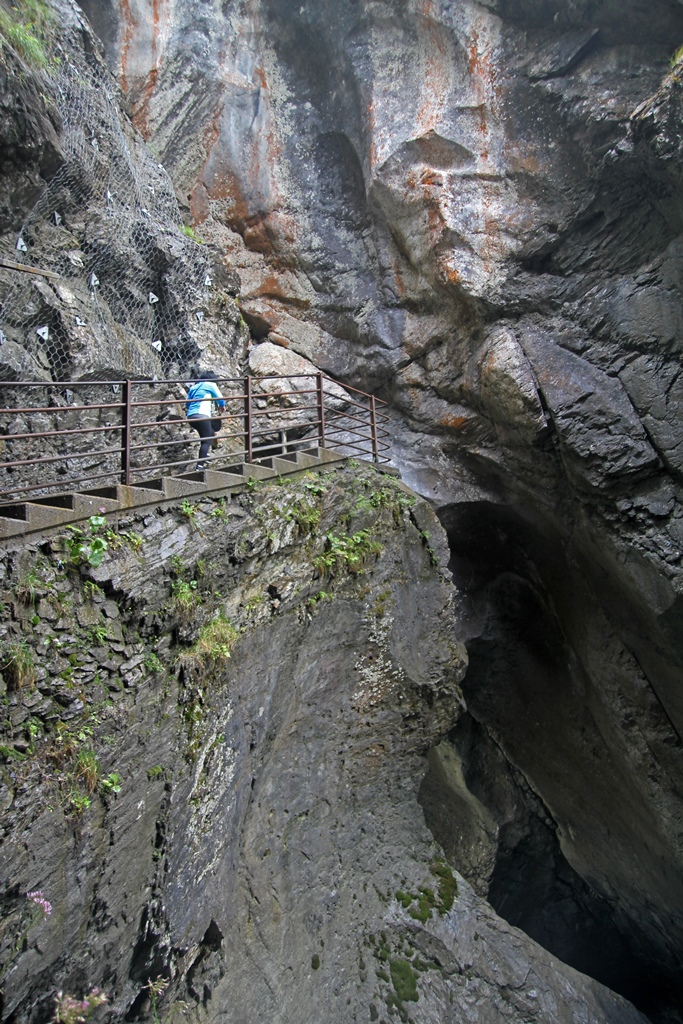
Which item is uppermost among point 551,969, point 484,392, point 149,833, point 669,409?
point 484,392

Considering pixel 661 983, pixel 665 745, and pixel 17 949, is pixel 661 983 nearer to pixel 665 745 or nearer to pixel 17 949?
pixel 665 745

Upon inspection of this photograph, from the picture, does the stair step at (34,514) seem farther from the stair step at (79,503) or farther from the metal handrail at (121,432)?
the metal handrail at (121,432)

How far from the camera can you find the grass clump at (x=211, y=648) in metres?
5.49

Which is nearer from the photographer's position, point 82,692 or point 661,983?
point 82,692

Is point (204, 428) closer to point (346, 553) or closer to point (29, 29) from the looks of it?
point (346, 553)

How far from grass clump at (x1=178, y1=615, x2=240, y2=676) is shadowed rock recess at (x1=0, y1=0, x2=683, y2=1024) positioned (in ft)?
0.12

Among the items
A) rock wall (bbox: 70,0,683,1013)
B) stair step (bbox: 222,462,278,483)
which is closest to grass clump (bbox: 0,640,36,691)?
stair step (bbox: 222,462,278,483)

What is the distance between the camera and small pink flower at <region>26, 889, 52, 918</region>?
13.3 feet

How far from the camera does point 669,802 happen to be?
33.5ft

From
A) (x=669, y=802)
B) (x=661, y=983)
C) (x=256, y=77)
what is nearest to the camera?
(x=669, y=802)

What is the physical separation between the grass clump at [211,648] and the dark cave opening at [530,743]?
671 cm

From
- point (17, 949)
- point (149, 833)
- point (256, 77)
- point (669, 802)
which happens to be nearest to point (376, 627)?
point (149, 833)

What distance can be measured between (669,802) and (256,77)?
14.9 meters

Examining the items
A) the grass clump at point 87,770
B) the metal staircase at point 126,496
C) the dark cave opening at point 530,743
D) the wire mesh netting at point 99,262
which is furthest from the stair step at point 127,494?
the dark cave opening at point 530,743
